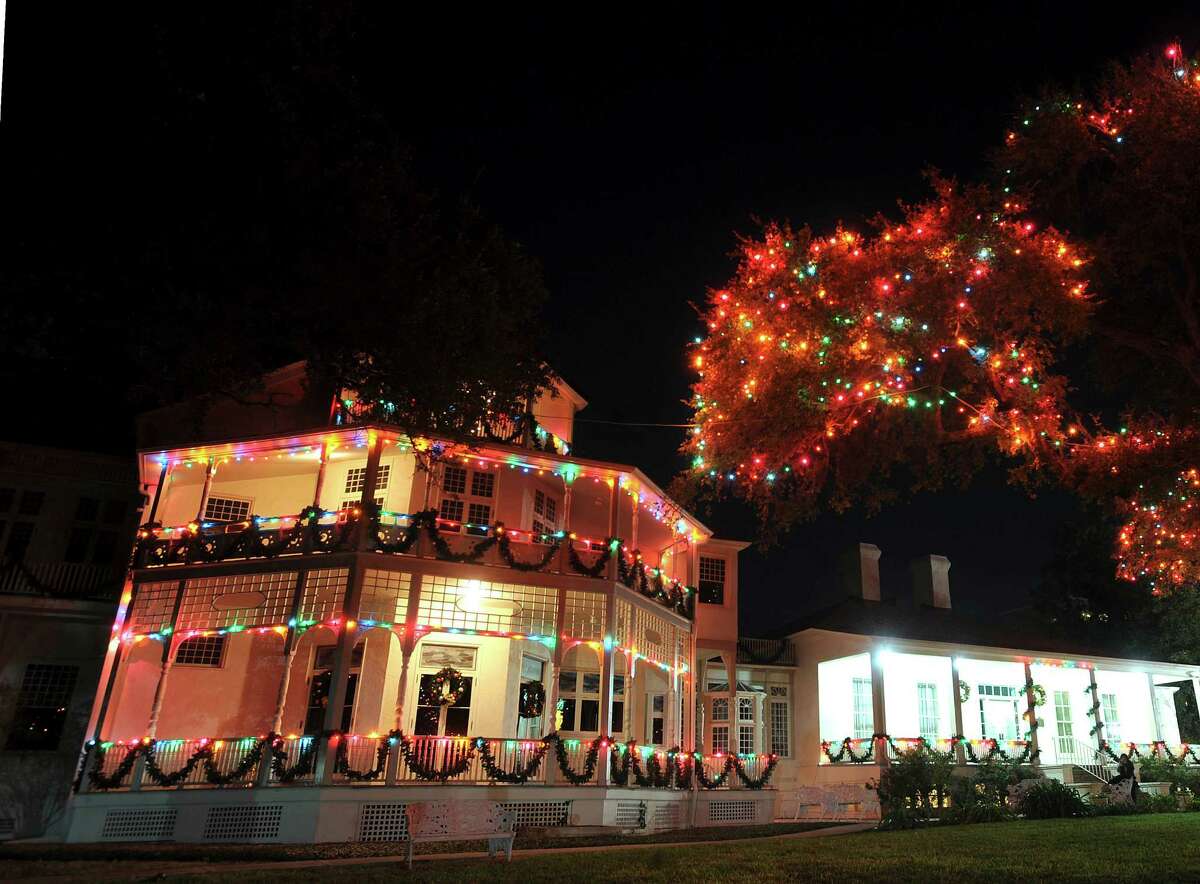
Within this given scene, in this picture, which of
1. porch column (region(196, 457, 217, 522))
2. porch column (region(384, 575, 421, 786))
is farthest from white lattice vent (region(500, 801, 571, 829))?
porch column (region(196, 457, 217, 522))

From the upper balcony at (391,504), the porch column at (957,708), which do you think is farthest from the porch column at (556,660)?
the porch column at (957,708)

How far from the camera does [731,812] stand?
19.8 m

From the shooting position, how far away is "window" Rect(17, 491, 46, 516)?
853 inches

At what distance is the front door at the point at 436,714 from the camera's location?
59.8 feet

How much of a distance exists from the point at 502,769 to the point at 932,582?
68.4 ft

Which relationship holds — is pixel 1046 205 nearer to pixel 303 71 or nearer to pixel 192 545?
pixel 303 71

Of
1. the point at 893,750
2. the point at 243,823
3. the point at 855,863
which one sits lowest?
the point at 243,823

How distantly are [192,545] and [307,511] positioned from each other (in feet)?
9.53

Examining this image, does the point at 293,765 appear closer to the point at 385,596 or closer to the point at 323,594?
the point at 323,594

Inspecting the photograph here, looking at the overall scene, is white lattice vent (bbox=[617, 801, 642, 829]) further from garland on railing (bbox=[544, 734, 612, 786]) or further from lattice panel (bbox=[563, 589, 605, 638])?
lattice panel (bbox=[563, 589, 605, 638])

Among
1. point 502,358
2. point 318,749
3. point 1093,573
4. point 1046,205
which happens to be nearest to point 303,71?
point 502,358

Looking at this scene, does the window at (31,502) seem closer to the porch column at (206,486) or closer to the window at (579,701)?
the porch column at (206,486)

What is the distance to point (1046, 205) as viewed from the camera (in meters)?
14.7

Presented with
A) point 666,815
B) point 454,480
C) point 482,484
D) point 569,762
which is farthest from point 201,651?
point 666,815
